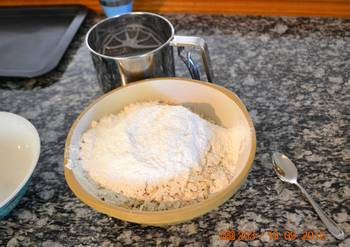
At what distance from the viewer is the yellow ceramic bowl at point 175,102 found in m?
0.45

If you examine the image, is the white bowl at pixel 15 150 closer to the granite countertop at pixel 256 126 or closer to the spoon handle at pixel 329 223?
the granite countertop at pixel 256 126

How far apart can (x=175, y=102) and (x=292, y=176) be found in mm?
222

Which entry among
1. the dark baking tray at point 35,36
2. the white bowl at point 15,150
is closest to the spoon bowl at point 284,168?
the white bowl at point 15,150

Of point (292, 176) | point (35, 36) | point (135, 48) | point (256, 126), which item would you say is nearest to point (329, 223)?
point (292, 176)

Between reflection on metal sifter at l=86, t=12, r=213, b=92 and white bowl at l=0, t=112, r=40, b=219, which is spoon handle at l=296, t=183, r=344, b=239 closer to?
reflection on metal sifter at l=86, t=12, r=213, b=92

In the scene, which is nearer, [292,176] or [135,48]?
[292,176]

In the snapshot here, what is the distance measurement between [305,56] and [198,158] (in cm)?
41

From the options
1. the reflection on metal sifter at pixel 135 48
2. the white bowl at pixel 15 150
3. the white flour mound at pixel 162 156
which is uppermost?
the reflection on metal sifter at pixel 135 48

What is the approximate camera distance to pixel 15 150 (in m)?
0.62

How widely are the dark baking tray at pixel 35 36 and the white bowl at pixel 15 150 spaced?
19cm

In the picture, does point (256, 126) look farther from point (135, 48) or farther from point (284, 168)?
point (135, 48)

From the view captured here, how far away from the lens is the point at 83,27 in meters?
0.95

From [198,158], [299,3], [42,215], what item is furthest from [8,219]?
[299,3]

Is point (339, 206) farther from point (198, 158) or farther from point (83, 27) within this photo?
point (83, 27)
